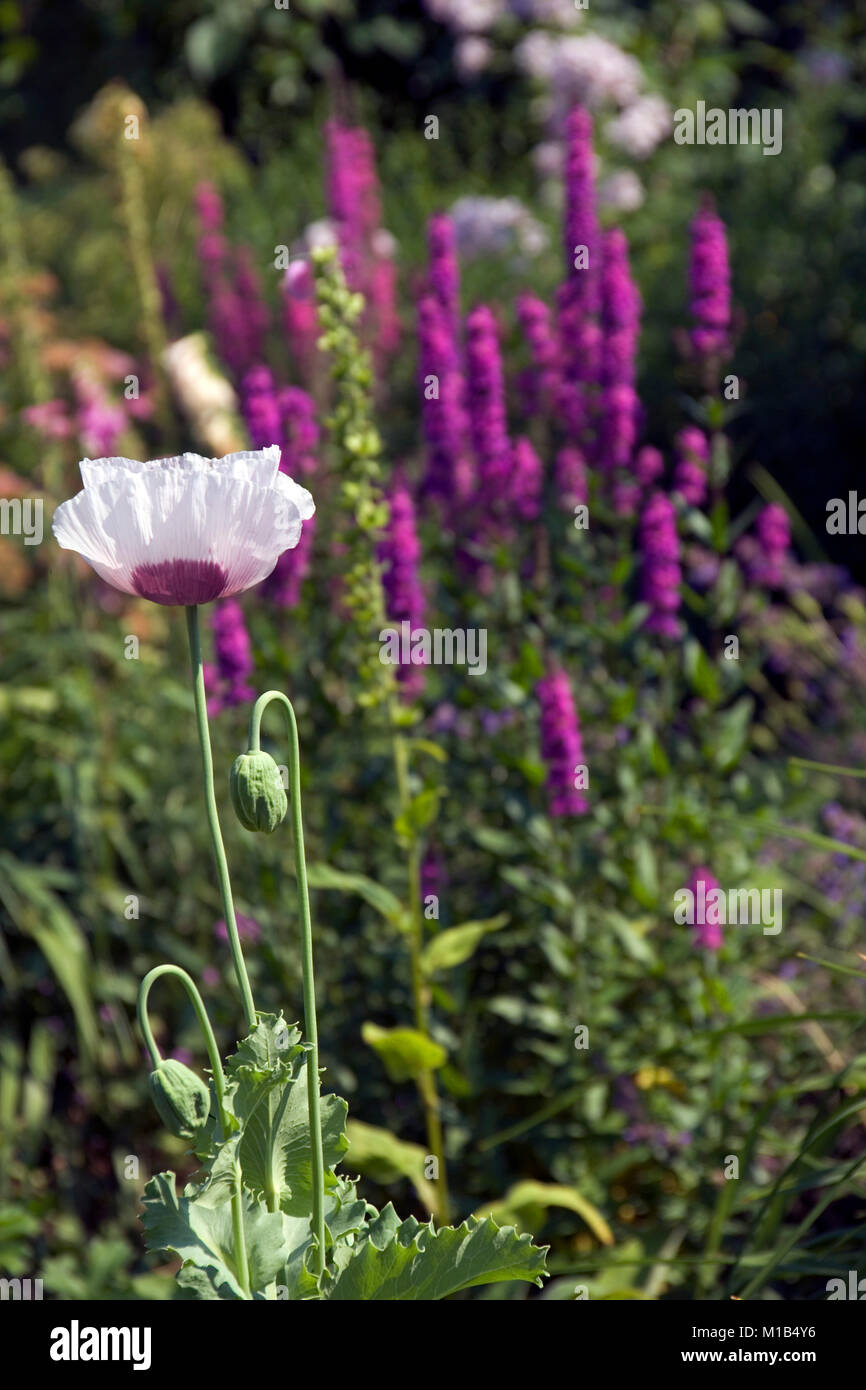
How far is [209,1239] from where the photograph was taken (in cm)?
104

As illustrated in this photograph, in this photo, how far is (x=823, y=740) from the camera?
3.59 m

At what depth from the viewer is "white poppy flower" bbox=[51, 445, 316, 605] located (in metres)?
0.99

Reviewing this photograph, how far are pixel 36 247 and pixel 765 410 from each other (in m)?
3.95

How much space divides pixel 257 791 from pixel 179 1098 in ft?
0.73

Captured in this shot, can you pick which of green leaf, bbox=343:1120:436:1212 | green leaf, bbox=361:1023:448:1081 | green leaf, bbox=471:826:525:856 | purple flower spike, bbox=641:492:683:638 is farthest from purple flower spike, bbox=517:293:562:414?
green leaf, bbox=343:1120:436:1212

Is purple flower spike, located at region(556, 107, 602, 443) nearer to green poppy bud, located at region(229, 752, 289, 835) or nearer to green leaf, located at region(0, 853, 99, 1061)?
green leaf, located at region(0, 853, 99, 1061)

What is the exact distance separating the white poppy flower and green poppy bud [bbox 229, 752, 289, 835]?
0.13 meters

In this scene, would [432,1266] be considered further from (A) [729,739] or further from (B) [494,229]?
(B) [494,229]

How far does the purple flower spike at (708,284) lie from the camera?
7.99 feet

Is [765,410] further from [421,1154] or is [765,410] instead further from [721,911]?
[421,1154]

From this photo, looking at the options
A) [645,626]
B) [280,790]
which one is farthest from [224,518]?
[645,626]

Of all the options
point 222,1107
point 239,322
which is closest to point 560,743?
point 222,1107

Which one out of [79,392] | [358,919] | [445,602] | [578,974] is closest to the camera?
[578,974]
